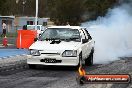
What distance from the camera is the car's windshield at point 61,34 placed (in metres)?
15.0

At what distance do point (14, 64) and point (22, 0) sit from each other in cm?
11717

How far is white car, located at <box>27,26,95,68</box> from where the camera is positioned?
13.9 metres

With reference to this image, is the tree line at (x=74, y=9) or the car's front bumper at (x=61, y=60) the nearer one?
the car's front bumper at (x=61, y=60)

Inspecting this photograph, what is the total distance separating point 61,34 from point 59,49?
4.89 feet

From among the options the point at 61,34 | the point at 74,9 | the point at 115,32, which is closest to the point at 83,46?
the point at 61,34

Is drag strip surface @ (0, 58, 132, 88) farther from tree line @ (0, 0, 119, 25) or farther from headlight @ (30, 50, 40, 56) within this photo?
tree line @ (0, 0, 119, 25)

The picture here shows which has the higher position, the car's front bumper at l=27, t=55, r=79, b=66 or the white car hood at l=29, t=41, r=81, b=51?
the white car hood at l=29, t=41, r=81, b=51

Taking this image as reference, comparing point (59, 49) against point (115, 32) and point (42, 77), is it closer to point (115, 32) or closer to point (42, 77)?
point (42, 77)

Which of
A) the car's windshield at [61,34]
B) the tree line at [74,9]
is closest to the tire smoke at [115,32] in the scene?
the car's windshield at [61,34]

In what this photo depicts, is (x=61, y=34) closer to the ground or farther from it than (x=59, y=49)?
farther from it

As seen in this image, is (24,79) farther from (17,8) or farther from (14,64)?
(17,8)

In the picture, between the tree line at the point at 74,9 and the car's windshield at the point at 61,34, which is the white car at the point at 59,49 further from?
the tree line at the point at 74,9

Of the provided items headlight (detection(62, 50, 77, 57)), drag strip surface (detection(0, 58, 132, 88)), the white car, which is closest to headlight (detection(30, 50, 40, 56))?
the white car

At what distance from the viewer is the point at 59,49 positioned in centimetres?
1383
